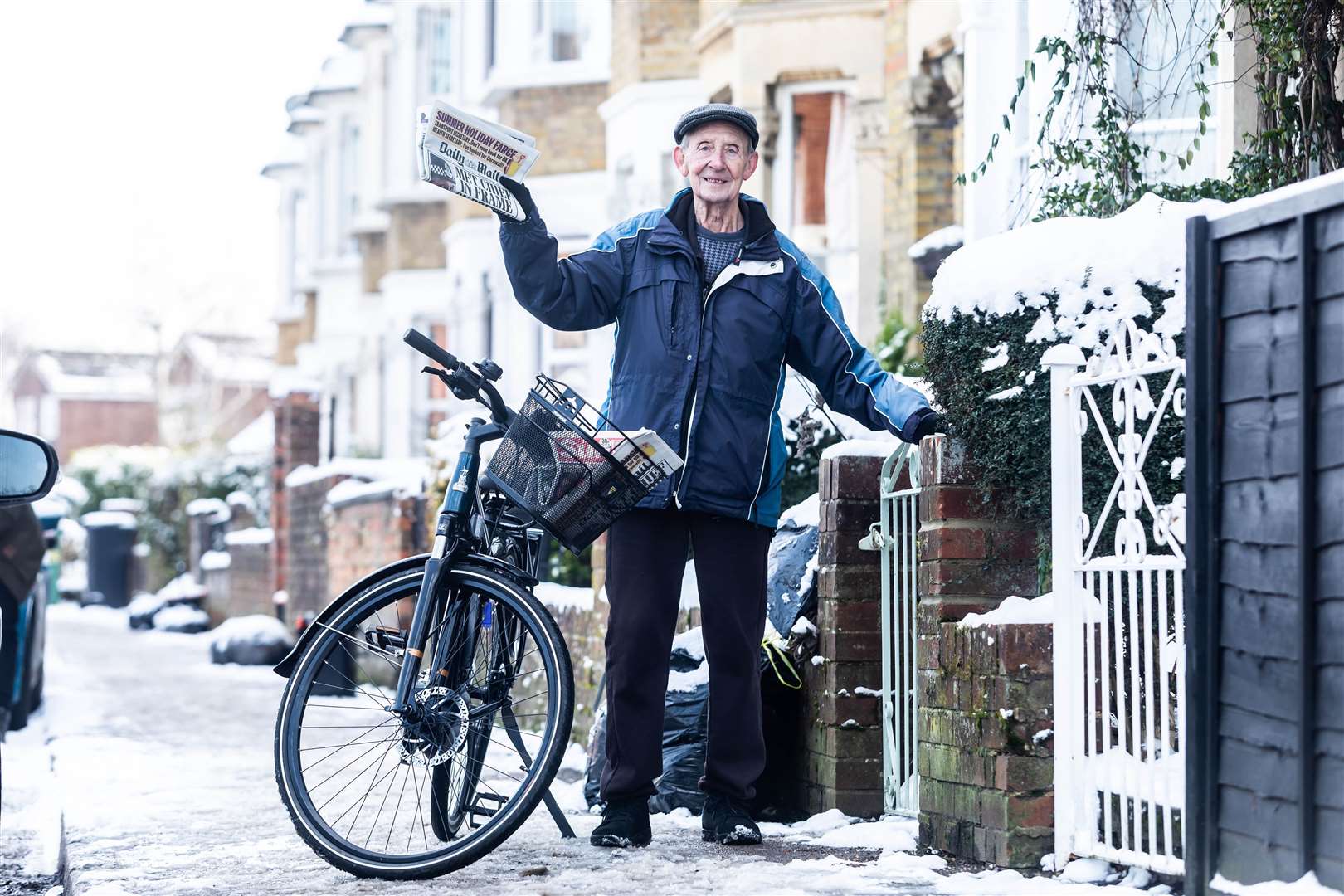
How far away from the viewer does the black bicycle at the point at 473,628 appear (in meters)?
4.54

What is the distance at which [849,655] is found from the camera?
A: 5543 mm

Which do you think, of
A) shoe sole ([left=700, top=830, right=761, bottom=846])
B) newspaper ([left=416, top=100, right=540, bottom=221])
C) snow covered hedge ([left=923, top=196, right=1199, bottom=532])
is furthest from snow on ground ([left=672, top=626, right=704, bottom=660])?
newspaper ([left=416, top=100, right=540, bottom=221])

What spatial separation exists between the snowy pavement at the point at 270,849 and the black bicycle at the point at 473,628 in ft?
0.57

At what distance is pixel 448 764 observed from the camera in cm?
474

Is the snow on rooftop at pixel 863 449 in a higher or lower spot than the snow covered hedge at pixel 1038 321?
lower

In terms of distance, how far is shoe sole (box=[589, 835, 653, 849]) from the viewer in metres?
4.89

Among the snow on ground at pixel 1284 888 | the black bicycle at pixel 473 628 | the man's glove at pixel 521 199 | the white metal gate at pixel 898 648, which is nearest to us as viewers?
the snow on ground at pixel 1284 888

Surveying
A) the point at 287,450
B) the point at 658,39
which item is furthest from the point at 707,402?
the point at 287,450

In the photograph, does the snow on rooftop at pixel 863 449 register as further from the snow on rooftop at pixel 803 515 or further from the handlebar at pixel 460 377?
the handlebar at pixel 460 377

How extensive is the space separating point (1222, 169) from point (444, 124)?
166 inches

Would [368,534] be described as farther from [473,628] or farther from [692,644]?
[473,628]

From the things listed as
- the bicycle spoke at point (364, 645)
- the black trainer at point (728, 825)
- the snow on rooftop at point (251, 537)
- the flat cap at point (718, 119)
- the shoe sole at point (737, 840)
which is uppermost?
the flat cap at point (718, 119)

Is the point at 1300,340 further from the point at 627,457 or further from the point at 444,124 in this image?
the point at 444,124

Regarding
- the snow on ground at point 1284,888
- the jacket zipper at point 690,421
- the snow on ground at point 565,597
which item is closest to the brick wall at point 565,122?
the snow on ground at point 565,597
